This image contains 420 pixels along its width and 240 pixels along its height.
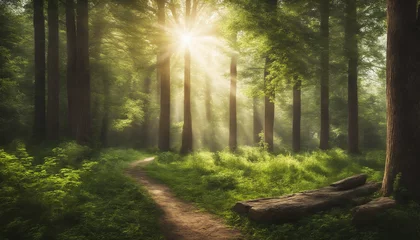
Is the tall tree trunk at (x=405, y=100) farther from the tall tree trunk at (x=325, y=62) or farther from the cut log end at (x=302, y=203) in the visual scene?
the tall tree trunk at (x=325, y=62)

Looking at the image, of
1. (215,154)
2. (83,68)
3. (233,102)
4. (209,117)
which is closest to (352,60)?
(233,102)

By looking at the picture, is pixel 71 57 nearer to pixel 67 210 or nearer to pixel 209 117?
pixel 67 210

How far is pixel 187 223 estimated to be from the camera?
6.62 meters

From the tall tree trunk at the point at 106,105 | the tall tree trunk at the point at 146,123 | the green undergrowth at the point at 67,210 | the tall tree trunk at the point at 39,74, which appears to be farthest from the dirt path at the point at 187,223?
the tall tree trunk at the point at 146,123

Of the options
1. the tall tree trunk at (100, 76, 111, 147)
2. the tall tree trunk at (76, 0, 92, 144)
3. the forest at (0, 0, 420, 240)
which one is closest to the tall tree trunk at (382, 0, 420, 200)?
the forest at (0, 0, 420, 240)

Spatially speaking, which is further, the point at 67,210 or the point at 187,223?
the point at 187,223

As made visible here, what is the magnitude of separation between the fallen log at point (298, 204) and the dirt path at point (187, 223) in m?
0.71

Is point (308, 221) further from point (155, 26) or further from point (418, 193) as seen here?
point (155, 26)

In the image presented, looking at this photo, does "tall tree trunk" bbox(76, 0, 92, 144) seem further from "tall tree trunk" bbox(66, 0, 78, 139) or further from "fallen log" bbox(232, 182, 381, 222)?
"fallen log" bbox(232, 182, 381, 222)

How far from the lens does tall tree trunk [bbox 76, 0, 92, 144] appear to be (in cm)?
1423

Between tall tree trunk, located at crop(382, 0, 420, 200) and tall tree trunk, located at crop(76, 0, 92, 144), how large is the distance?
13.8m

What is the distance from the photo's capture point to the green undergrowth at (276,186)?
5339 millimetres

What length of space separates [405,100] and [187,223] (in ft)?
19.7

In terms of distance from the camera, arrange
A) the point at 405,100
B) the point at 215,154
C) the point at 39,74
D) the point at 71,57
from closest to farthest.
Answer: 1. the point at 405,100
2. the point at 215,154
3. the point at 71,57
4. the point at 39,74
